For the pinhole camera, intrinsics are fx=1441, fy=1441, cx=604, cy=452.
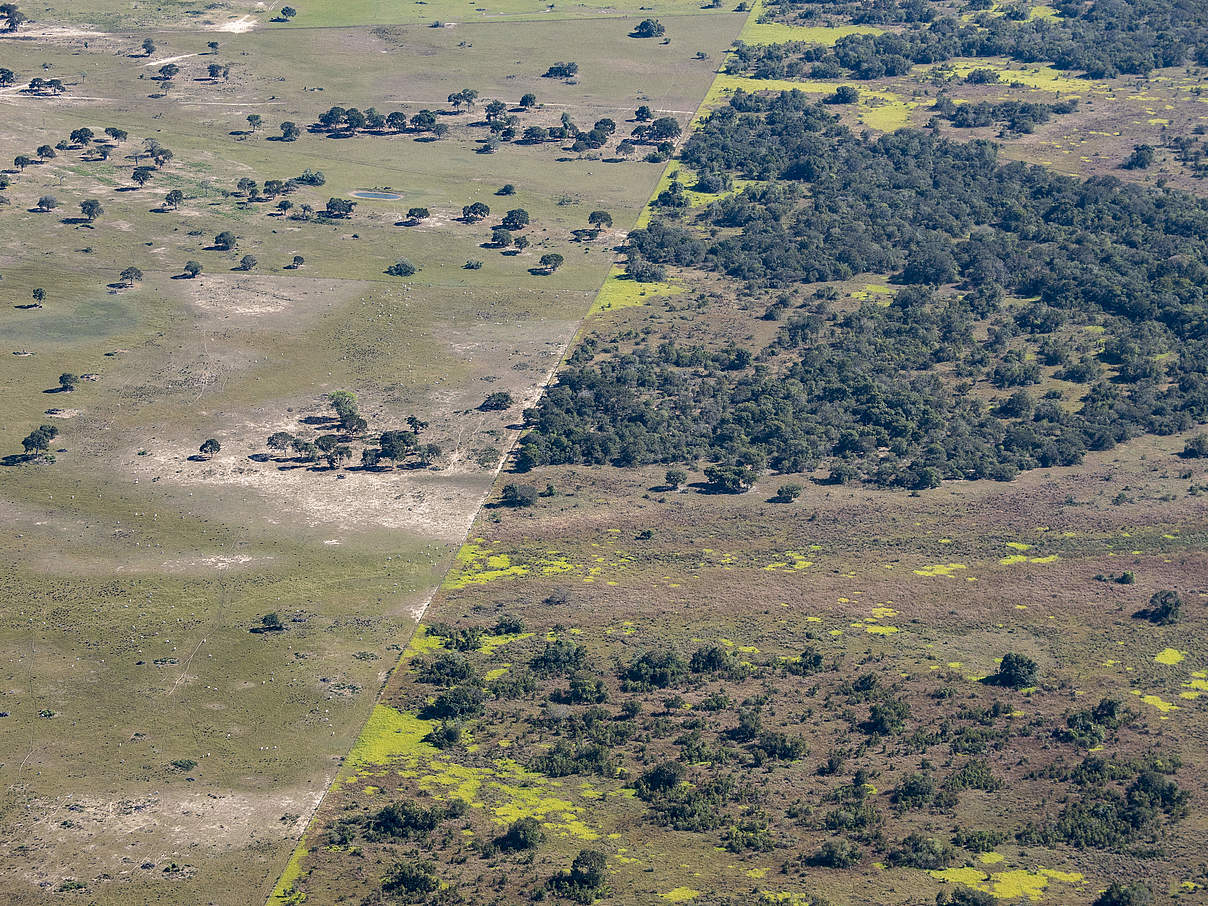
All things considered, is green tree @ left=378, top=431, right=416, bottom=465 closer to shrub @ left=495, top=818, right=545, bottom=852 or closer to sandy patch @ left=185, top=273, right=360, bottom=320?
sandy patch @ left=185, top=273, right=360, bottom=320

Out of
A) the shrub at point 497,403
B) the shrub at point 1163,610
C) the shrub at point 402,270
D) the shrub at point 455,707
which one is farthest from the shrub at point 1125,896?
the shrub at point 402,270

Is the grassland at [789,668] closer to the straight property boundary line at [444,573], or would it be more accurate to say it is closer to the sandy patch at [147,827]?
the straight property boundary line at [444,573]

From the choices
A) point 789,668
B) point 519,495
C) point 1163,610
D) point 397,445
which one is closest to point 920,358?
point 1163,610

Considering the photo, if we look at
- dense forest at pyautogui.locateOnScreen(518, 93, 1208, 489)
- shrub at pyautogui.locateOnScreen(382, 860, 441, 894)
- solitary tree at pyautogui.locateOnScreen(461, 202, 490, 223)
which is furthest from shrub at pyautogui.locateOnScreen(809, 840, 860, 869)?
solitary tree at pyautogui.locateOnScreen(461, 202, 490, 223)

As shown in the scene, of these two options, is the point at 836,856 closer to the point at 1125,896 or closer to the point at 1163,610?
the point at 1125,896

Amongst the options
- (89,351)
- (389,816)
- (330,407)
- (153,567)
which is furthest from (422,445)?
(389,816)

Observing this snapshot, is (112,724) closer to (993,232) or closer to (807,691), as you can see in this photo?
(807,691)
